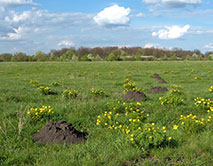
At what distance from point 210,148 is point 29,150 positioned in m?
4.08

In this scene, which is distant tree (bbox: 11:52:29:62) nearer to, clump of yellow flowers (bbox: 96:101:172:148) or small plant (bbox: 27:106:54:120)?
small plant (bbox: 27:106:54:120)

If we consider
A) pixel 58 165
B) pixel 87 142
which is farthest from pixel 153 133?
pixel 58 165

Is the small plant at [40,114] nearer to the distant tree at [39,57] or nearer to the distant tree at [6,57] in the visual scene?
the distant tree at [39,57]

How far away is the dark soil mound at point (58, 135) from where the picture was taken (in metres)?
5.43

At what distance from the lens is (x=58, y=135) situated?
5.53 metres

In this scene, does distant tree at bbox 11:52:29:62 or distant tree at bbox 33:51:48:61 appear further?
distant tree at bbox 11:52:29:62

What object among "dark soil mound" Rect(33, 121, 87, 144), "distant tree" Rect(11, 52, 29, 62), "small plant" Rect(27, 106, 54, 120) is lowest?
"dark soil mound" Rect(33, 121, 87, 144)

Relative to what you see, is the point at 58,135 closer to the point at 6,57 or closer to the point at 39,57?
the point at 39,57

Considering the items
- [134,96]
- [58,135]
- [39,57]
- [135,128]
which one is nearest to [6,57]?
[39,57]

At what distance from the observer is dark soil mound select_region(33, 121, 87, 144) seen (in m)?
5.43

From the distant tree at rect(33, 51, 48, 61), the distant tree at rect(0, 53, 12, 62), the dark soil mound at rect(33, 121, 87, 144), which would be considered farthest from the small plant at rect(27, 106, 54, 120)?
the distant tree at rect(0, 53, 12, 62)

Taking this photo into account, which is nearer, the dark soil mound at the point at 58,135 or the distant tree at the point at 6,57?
the dark soil mound at the point at 58,135

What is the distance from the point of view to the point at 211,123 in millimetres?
6199

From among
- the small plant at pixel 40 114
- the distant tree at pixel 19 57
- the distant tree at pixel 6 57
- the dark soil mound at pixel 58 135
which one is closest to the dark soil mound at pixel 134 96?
the small plant at pixel 40 114
